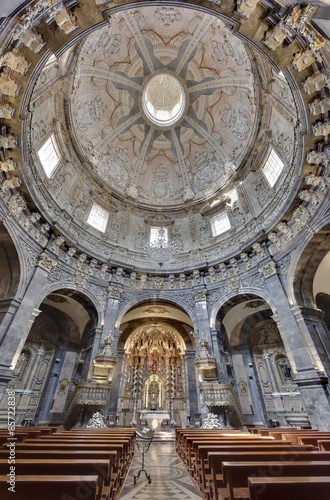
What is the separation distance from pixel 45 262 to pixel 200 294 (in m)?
9.48

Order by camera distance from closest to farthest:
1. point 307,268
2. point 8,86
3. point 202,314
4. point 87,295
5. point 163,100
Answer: point 8,86
point 307,268
point 87,295
point 202,314
point 163,100

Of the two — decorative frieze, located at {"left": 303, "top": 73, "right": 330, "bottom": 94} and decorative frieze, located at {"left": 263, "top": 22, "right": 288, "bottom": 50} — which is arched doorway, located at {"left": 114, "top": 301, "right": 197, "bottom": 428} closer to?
decorative frieze, located at {"left": 303, "top": 73, "right": 330, "bottom": 94}

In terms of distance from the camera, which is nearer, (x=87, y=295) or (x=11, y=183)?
(x=11, y=183)

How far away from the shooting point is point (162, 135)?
21.7m

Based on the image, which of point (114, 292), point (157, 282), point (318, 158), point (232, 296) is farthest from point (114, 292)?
point (318, 158)

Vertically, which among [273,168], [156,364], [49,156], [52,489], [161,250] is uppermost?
[49,156]

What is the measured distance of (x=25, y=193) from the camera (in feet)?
34.5

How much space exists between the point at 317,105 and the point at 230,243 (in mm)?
8990

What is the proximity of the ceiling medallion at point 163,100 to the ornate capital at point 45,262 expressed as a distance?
54.4 feet

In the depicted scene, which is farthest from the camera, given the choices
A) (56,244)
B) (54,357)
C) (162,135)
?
(162,135)

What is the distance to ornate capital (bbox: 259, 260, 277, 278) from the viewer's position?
1188cm

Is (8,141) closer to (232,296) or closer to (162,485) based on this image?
(162,485)

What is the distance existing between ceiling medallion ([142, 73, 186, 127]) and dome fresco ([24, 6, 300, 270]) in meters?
0.11

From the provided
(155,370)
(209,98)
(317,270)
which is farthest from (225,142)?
(155,370)
